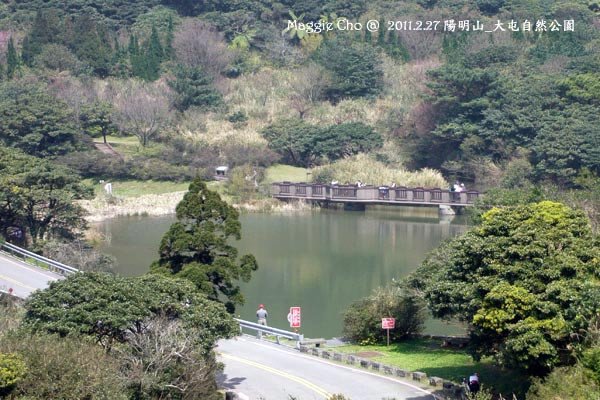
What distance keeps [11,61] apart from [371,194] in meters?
23.4

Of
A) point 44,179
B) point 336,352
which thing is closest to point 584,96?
point 44,179

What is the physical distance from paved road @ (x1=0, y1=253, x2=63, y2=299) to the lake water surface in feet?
14.4

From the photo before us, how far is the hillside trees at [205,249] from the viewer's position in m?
27.0

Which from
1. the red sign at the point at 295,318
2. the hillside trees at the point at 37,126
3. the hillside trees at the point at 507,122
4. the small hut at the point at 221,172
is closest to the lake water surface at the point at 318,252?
the red sign at the point at 295,318

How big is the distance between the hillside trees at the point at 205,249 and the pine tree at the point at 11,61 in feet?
123

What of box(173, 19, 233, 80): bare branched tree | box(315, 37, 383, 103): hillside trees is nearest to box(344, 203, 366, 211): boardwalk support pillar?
box(315, 37, 383, 103): hillside trees

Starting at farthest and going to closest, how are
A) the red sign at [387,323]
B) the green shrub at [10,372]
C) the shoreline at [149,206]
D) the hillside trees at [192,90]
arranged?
1. the hillside trees at [192,90]
2. the shoreline at [149,206]
3. the red sign at [387,323]
4. the green shrub at [10,372]

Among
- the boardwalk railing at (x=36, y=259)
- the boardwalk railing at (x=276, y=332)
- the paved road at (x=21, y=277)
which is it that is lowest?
the boardwalk railing at (x=276, y=332)

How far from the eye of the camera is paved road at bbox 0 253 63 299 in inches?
Result: 1177

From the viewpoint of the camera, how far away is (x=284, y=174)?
56812mm

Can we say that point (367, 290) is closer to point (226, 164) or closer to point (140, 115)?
point (226, 164)

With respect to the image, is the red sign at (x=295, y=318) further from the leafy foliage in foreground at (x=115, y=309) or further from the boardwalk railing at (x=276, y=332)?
the leafy foliage in foreground at (x=115, y=309)

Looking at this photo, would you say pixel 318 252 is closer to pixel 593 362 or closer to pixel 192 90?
pixel 192 90

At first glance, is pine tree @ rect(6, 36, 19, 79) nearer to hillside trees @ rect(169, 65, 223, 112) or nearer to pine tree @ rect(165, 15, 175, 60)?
pine tree @ rect(165, 15, 175, 60)
